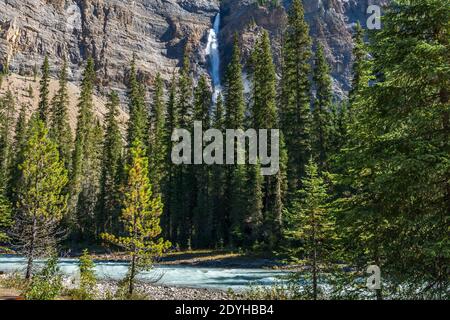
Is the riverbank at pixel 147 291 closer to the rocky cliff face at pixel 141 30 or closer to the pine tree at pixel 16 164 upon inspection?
the pine tree at pixel 16 164

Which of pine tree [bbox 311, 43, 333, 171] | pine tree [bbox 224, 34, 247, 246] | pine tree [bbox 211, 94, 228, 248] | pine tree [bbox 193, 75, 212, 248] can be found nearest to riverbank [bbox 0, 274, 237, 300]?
pine tree [bbox 224, 34, 247, 246]

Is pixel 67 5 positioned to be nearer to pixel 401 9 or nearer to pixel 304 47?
pixel 304 47

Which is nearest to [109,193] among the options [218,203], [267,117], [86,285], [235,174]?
[218,203]

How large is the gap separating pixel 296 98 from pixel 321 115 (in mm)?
3524

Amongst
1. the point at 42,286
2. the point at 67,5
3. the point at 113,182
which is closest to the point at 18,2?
the point at 67,5

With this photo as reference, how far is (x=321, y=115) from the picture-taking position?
142ft

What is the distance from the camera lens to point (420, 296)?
418 inches

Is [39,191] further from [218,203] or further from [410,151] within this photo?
[218,203]

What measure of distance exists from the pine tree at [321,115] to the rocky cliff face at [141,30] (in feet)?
358

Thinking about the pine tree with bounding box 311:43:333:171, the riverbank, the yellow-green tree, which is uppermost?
the pine tree with bounding box 311:43:333:171

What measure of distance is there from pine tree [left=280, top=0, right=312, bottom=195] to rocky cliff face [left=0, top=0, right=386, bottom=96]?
354ft

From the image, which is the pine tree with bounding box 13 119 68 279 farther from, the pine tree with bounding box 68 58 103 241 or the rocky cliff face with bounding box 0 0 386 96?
the rocky cliff face with bounding box 0 0 386 96

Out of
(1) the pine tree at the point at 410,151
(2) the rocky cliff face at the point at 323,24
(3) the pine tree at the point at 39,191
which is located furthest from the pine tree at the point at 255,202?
(2) the rocky cliff face at the point at 323,24

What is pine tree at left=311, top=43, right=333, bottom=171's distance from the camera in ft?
139
